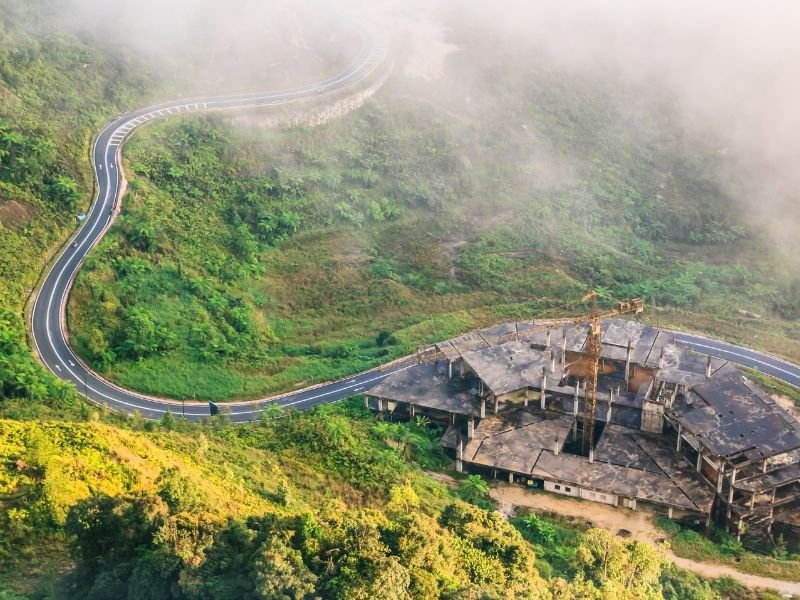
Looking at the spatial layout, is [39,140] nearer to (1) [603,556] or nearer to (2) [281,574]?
(2) [281,574]

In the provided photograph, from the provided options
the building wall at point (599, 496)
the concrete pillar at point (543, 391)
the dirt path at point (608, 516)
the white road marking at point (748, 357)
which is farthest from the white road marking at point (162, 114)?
the white road marking at point (748, 357)

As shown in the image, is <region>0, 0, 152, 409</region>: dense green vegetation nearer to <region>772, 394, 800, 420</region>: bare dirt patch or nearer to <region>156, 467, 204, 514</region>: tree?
<region>156, 467, 204, 514</region>: tree

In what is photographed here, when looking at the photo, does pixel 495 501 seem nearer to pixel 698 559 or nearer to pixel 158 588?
pixel 698 559

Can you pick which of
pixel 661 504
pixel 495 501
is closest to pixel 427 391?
pixel 495 501

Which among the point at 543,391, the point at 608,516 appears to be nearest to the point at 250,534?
the point at 608,516

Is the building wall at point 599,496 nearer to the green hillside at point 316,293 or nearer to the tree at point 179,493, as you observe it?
the green hillside at point 316,293
